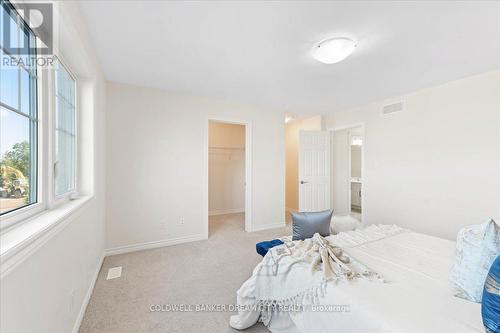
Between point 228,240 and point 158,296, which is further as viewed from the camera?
point 228,240

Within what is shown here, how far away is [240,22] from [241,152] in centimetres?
414

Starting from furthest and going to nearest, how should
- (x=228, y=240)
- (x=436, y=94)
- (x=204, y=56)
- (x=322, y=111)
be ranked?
(x=322, y=111) < (x=228, y=240) < (x=436, y=94) < (x=204, y=56)

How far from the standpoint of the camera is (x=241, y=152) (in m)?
5.82

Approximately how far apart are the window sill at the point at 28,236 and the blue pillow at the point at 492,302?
5.93 ft

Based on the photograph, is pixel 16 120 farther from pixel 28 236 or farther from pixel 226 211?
pixel 226 211

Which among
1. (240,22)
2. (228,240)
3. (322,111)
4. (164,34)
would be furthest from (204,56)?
(322,111)

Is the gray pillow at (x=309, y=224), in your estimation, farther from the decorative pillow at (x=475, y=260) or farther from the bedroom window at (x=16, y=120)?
the bedroom window at (x=16, y=120)

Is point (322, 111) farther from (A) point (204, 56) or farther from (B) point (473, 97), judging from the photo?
(A) point (204, 56)

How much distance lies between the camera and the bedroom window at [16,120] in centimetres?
98

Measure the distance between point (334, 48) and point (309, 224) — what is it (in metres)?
1.69

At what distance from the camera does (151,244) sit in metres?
3.25

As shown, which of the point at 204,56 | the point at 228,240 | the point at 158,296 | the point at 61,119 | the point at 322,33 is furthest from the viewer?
the point at 228,240

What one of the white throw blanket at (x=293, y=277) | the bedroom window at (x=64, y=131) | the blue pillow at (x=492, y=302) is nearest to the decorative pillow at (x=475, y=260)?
the blue pillow at (x=492, y=302)

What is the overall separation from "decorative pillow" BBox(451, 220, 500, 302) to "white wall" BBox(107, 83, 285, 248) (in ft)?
10.3
